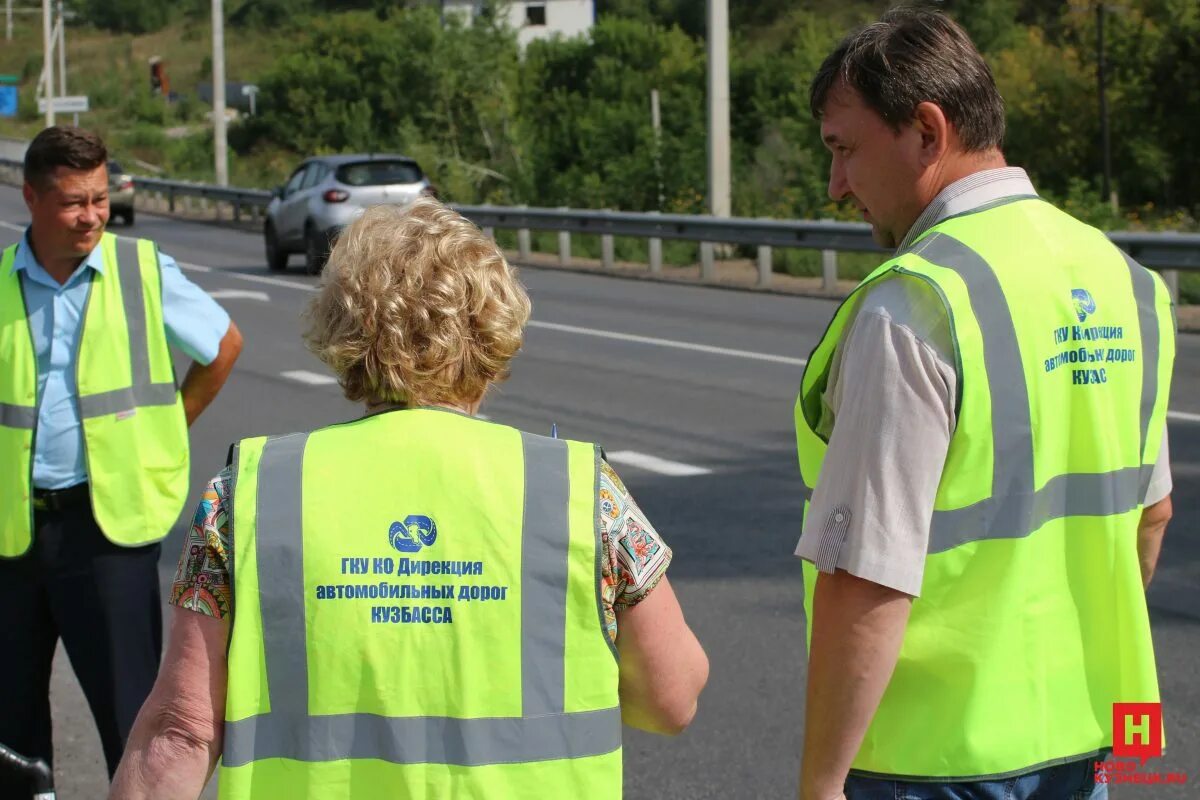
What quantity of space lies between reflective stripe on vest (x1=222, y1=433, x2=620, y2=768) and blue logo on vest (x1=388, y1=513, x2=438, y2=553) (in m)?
0.13

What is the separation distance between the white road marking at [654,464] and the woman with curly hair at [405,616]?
7424 millimetres

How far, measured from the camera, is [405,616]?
2436 millimetres

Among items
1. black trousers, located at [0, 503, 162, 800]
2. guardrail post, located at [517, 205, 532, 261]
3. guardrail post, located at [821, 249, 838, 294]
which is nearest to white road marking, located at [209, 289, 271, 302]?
guardrail post, located at [517, 205, 532, 261]

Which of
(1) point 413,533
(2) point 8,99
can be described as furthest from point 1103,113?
(2) point 8,99

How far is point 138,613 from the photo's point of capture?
4.44 metres

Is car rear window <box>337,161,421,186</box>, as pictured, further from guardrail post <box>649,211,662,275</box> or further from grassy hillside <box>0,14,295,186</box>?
grassy hillside <box>0,14,295,186</box>

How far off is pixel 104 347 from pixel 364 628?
2.34 metres

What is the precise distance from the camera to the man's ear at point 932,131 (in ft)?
8.45

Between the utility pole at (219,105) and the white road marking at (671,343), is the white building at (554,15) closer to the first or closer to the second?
the utility pole at (219,105)

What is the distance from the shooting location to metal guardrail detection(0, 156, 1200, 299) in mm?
15820

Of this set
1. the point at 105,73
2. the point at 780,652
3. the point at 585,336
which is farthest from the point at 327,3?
the point at 780,652

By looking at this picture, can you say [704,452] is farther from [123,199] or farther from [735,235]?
[123,199]

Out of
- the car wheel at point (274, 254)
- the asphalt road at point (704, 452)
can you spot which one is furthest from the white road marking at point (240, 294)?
the car wheel at point (274, 254)

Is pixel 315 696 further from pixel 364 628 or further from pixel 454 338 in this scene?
pixel 454 338
